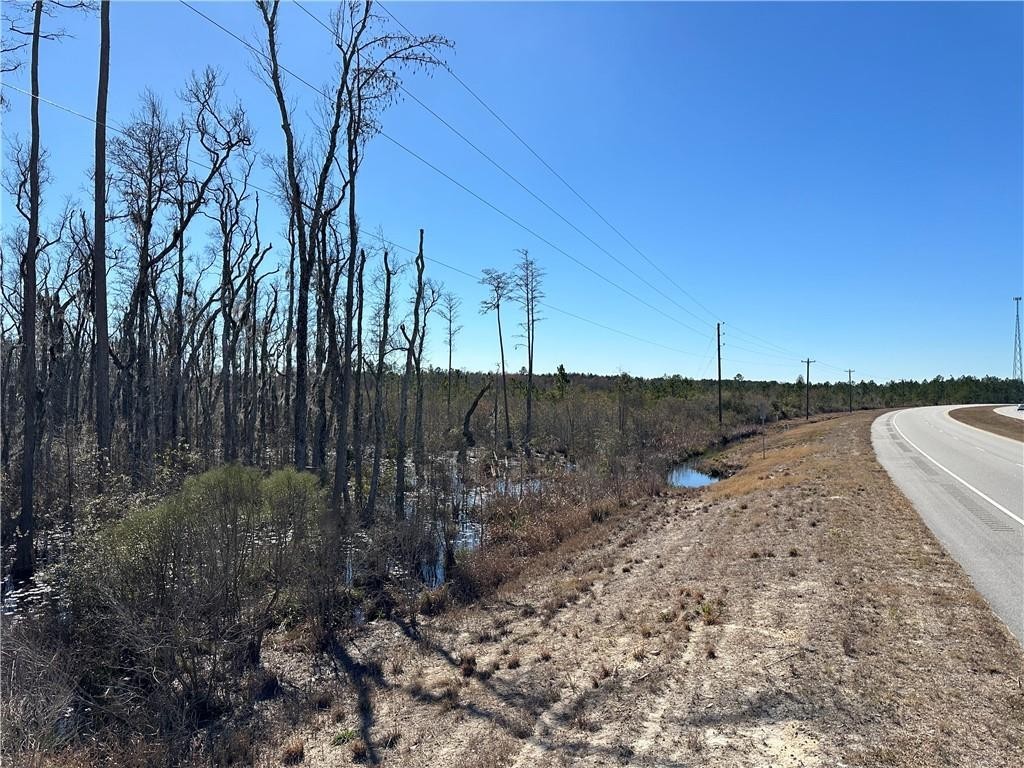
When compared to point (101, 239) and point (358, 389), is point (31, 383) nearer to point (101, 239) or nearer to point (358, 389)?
point (101, 239)

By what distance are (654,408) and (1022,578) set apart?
38779mm

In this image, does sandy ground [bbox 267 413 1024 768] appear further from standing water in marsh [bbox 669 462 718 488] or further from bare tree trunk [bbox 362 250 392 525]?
standing water in marsh [bbox 669 462 718 488]

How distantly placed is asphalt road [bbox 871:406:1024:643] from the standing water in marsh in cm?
756

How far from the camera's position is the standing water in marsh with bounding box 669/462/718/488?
28120 mm

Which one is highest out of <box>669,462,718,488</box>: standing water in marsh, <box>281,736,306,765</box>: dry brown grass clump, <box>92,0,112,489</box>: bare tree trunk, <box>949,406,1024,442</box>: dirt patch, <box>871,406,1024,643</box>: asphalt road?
<box>92,0,112,489</box>: bare tree trunk

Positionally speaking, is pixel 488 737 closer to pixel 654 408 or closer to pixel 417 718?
pixel 417 718

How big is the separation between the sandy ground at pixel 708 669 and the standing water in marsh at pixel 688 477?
16.0 m

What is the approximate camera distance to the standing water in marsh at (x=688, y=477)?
92.3ft

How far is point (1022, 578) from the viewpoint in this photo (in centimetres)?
798

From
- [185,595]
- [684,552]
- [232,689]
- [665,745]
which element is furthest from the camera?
[684,552]

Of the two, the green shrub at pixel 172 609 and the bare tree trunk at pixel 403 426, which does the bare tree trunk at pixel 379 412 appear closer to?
the bare tree trunk at pixel 403 426

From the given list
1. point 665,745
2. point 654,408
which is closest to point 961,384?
point 654,408

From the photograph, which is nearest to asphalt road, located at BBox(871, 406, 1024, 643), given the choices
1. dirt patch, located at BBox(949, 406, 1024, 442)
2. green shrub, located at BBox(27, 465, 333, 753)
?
dirt patch, located at BBox(949, 406, 1024, 442)

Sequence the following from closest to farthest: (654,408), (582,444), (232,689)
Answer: (232,689)
(582,444)
(654,408)
